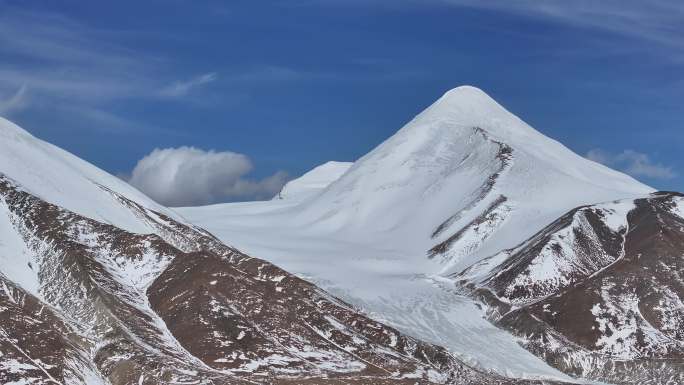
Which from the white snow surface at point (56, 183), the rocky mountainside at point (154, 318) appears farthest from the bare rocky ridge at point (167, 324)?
the white snow surface at point (56, 183)

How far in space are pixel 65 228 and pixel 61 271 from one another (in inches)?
441

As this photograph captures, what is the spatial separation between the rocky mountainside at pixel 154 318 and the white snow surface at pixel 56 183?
687mm

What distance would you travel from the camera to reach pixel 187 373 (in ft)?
412

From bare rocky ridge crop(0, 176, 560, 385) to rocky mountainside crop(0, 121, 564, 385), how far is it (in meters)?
0.17

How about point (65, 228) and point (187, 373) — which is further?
point (65, 228)

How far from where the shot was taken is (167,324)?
474ft

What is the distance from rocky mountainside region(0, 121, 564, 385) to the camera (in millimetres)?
126312

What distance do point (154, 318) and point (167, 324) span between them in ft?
6.14

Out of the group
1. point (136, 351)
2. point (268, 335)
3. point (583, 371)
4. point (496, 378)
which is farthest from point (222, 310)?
point (583, 371)

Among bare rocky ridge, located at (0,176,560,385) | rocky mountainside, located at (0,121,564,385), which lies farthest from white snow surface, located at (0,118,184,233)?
bare rocky ridge, located at (0,176,560,385)

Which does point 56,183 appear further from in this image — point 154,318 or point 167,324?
point 167,324

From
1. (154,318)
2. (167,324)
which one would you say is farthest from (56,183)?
(167,324)

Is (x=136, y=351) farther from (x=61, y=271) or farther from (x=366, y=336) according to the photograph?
(x=366, y=336)

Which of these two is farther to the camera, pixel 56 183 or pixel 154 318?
pixel 56 183
